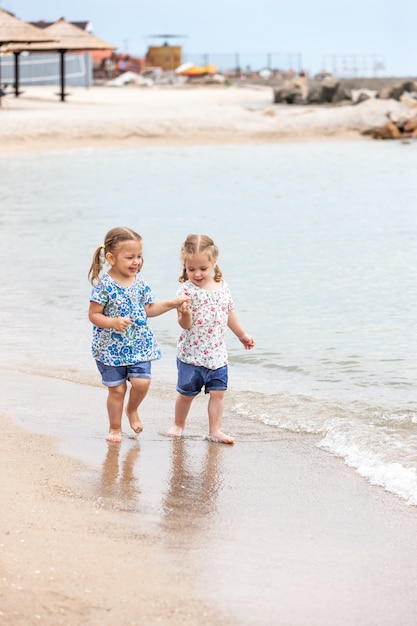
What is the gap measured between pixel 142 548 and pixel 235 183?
2160 cm

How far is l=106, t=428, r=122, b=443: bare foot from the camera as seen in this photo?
5.25m

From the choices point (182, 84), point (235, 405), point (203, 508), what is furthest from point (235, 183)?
point (182, 84)

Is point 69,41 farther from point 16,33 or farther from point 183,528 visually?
point 183,528

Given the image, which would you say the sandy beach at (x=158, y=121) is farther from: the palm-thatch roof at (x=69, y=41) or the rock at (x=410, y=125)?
the palm-thatch roof at (x=69, y=41)

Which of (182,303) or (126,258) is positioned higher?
(126,258)

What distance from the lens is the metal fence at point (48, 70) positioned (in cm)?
5029

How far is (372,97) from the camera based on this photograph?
46.9m

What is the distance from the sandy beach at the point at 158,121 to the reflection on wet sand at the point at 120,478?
2619 cm

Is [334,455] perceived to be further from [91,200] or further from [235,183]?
[235,183]

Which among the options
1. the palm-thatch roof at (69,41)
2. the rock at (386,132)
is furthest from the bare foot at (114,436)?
the palm-thatch roof at (69,41)

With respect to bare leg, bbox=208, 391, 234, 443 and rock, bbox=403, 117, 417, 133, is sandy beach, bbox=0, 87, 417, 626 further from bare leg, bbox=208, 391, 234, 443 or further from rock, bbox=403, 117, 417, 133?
rock, bbox=403, 117, 417, 133

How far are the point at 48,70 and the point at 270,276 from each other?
140 ft

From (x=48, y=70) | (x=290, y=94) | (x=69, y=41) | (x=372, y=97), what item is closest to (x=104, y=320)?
(x=69, y=41)

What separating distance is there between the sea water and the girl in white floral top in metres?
0.48
